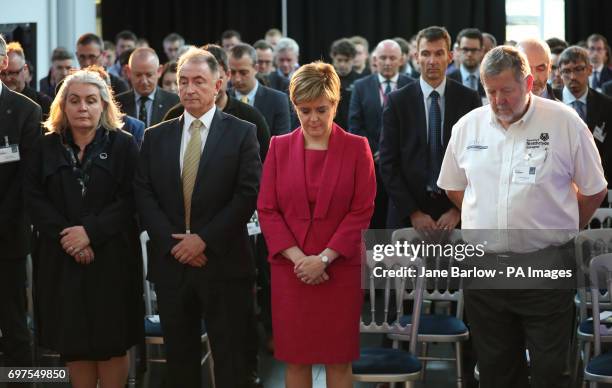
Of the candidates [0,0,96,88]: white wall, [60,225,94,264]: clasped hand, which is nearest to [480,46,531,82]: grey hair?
[60,225,94,264]: clasped hand

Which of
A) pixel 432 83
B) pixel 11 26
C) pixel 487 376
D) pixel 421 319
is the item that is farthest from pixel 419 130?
pixel 11 26

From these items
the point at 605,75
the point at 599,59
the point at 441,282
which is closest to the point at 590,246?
the point at 441,282

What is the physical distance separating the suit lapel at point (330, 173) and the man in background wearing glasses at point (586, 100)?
2676 millimetres

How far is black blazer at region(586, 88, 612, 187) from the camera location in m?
6.29

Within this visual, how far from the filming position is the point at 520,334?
391 cm

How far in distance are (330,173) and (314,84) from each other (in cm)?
36

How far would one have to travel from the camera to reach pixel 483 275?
12.7ft

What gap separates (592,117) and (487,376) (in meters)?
2.98

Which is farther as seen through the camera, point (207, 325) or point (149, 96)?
point (149, 96)

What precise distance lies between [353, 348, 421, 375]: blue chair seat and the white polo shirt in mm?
714

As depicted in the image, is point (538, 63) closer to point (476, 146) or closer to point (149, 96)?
point (476, 146)

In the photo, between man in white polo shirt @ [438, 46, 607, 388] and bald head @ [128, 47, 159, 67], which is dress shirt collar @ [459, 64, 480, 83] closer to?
bald head @ [128, 47, 159, 67]

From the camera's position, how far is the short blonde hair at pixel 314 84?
4027 millimetres

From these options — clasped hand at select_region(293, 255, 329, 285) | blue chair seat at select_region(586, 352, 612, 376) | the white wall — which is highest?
the white wall
